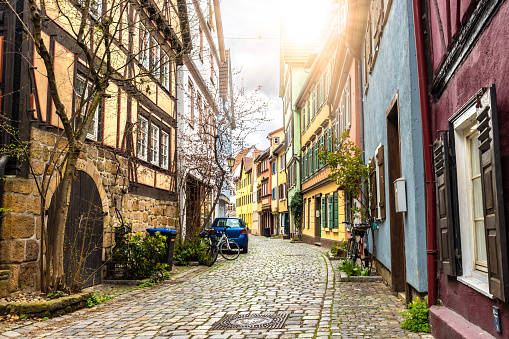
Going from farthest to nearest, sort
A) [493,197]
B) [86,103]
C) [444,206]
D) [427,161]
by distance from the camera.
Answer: [86,103]
[427,161]
[444,206]
[493,197]

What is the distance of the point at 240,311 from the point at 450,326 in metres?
3.25

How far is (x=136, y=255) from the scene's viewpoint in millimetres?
10008

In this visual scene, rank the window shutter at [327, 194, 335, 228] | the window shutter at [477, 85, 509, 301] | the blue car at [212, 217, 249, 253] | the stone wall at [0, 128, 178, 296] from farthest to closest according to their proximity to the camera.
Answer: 1. the window shutter at [327, 194, 335, 228]
2. the blue car at [212, 217, 249, 253]
3. the stone wall at [0, 128, 178, 296]
4. the window shutter at [477, 85, 509, 301]

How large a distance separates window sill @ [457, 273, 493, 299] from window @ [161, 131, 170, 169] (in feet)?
37.6

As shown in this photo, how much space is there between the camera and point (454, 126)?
182 inches

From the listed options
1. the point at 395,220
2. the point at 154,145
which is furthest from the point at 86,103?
the point at 395,220

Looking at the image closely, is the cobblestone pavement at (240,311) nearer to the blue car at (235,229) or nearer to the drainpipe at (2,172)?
the drainpipe at (2,172)

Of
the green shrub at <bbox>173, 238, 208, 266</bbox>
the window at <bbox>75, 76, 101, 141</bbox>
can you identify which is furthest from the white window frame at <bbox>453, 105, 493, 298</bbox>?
the green shrub at <bbox>173, 238, 208, 266</bbox>

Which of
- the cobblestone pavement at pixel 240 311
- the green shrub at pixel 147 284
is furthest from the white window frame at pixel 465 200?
the green shrub at pixel 147 284

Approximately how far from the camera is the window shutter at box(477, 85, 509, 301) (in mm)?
3320

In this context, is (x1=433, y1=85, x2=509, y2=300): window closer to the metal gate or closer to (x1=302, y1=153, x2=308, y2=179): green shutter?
the metal gate

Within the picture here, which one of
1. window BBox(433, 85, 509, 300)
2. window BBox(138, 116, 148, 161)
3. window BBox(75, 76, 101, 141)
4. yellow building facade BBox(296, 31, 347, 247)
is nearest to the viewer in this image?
window BBox(433, 85, 509, 300)

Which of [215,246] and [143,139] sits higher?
[143,139]

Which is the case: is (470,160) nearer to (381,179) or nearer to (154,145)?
(381,179)
